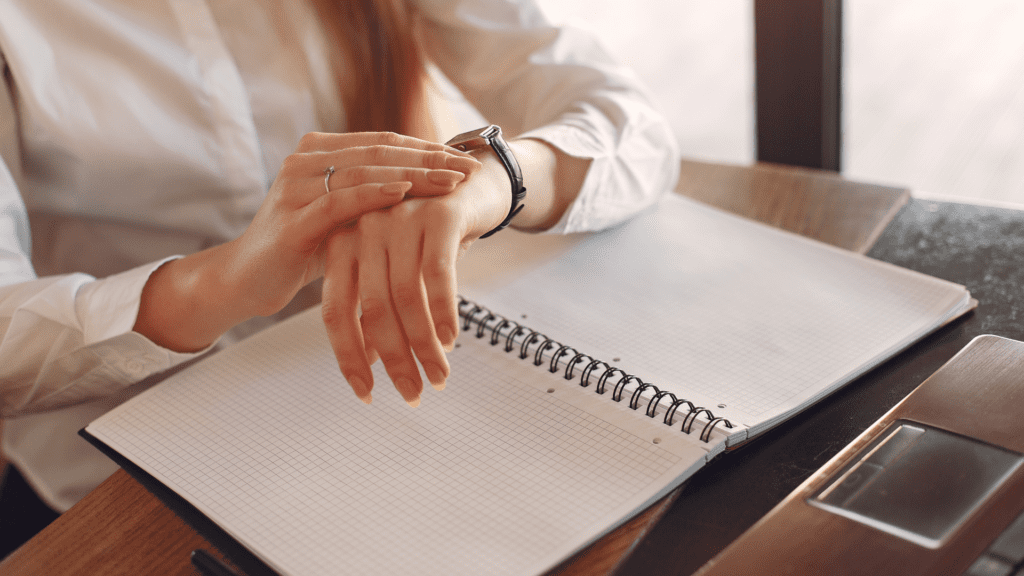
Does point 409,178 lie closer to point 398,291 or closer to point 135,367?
point 398,291

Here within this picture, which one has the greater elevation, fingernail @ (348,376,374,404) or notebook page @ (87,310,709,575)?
fingernail @ (348,376,374,404)

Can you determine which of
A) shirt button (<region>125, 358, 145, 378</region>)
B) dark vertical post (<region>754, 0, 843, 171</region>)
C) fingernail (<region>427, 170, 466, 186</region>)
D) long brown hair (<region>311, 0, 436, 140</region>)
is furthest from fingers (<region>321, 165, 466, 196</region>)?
dark vertical post (<region>754, 0, 843, 171</region>)

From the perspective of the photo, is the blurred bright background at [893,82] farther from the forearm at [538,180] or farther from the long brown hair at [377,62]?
the forearm at [538,180]

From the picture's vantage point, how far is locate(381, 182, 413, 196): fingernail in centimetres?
51

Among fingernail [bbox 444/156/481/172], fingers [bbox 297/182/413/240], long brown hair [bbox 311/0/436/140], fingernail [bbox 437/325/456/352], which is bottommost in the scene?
fingernail [bbox 437/325/456/352]

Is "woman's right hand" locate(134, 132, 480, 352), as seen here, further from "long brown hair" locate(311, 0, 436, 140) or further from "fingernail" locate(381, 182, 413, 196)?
"long brown hair" locate(311, 0, 436, 140)

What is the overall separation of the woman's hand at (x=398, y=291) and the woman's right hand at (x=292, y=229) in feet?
0.06

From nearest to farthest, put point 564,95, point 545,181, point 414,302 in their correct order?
point 414,302
point 545,181
point 564,95

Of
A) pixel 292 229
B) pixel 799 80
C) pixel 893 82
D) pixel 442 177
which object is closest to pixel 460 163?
pixel 442 177

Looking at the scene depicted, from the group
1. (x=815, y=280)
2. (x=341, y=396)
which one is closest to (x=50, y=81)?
(x=341, y=396)

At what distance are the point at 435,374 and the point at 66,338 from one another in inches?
13.9

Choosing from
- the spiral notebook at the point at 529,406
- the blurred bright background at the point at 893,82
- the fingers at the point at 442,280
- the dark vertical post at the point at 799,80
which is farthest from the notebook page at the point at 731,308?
the blurred bright background at the point at 893,82

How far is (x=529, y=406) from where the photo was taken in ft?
1.63

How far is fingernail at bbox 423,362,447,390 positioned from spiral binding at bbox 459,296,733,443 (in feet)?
0.33
